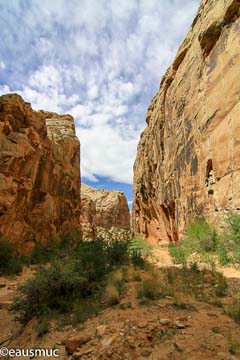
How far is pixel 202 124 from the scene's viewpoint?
1109 cm

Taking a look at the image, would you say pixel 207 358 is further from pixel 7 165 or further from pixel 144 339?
pixel 7 165

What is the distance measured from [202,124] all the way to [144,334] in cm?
1018

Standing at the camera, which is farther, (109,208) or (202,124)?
(109,208)

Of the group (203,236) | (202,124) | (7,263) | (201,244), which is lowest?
(7,263)

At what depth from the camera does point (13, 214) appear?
12.4 metres

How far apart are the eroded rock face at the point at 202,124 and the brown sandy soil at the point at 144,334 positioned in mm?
5591

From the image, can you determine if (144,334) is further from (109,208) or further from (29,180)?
(109,208)

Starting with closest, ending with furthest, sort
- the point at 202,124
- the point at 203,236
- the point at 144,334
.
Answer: the point at 144,334, the point at 203,236, the point at 202,124

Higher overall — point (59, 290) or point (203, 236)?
point (203, 236)

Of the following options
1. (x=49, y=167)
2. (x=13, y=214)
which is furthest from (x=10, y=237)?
(x=49, y=167)

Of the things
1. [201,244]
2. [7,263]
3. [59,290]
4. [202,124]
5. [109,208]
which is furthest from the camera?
[109,208]

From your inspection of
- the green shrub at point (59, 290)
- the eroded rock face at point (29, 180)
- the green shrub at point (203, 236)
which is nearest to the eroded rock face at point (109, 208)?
the eroded rock face at point (29, 180)

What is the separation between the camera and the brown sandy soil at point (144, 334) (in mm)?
2727

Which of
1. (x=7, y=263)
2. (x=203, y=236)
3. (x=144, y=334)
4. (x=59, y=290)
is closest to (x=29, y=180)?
(x=7, y=263)
